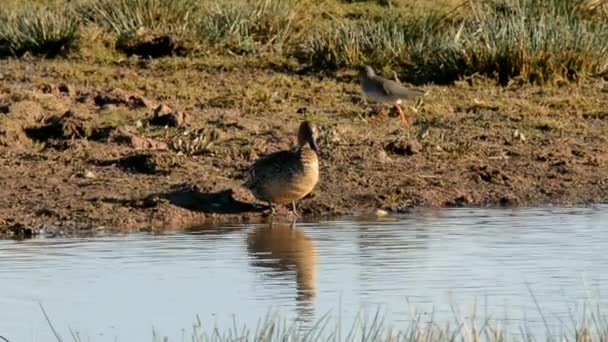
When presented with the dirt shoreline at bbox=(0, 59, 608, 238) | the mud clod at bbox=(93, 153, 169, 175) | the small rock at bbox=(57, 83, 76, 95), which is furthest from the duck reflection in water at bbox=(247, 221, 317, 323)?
the small rock at bbox=(57, 83, 76, 95)

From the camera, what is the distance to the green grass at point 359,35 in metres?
15.1

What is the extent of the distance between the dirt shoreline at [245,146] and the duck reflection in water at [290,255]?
24.0 inches

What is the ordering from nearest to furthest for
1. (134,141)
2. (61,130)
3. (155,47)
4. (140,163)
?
(140,163) → (134,141) → (61,130) → (155,47)

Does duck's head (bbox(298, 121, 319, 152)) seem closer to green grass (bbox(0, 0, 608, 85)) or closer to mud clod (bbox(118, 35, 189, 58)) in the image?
green grass (bbox(0, 0, 608, 85))

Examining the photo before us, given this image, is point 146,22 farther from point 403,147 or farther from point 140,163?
point 140,163

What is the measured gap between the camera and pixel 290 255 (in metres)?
9.37

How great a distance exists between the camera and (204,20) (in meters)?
16.7

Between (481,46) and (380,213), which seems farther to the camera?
(481,46)

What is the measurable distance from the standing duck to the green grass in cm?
155

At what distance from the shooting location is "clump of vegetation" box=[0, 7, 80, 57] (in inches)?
631

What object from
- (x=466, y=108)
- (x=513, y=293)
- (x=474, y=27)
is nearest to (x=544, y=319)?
(x=513, y=293)

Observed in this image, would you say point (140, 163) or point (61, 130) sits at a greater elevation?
point (61, 130)

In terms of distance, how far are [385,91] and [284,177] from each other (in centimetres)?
314

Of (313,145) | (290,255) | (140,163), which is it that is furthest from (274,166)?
(140,163)
